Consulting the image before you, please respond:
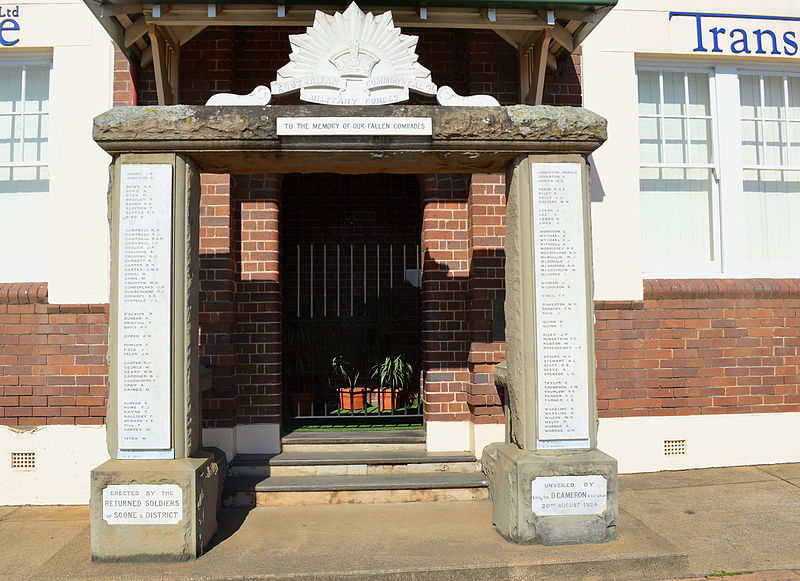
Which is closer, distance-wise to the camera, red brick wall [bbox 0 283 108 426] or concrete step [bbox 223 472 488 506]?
concrete step [bbox 223 472 488 506]

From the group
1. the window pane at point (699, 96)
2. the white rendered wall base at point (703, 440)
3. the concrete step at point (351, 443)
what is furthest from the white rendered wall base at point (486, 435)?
the window pane at point (699, 96)

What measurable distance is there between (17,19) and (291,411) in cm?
483

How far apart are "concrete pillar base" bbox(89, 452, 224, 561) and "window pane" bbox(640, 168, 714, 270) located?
17.0 feet

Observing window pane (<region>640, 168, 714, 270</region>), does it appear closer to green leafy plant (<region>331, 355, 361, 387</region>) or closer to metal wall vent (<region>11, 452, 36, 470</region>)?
green leafy plant (<region>331, 355, 361, 387</region>)

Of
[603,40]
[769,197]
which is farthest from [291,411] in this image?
[769,197]

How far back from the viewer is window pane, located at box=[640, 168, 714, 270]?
704cm

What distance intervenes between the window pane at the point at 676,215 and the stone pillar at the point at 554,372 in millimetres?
2549

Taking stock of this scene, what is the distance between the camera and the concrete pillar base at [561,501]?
15.1ft

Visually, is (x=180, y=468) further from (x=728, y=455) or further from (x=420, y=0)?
(x=728, y=455)

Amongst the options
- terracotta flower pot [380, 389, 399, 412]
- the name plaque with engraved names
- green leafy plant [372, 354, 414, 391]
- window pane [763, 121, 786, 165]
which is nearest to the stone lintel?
the name plaque with engraved names

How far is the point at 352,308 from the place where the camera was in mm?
7395

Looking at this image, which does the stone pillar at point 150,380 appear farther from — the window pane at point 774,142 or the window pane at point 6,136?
the window pane at point 774,142

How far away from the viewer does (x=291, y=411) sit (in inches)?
297

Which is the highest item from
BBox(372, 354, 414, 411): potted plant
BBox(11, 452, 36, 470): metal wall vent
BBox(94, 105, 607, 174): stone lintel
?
BBox(94, 105, 607, 174): stone lintel
